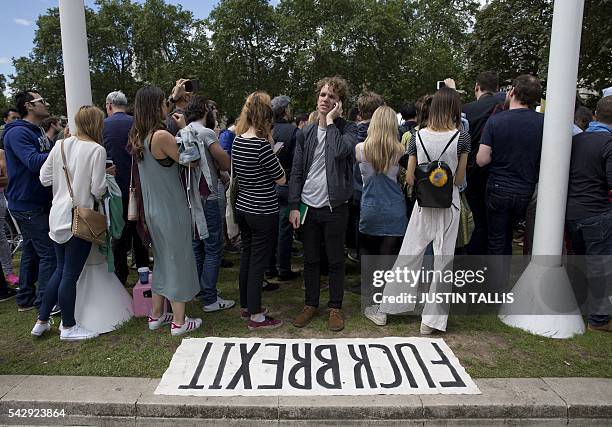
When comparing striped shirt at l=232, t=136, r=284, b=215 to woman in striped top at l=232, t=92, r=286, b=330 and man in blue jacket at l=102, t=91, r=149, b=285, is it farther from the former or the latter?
man in blue jacket at l=102, t=91, r=149, b=285

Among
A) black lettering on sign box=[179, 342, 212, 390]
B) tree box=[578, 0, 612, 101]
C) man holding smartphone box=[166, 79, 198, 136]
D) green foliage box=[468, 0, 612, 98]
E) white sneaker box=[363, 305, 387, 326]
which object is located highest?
green foliage box=[468, 0, 612, 98]

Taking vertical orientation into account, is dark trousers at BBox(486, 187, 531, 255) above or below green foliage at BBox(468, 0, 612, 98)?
below

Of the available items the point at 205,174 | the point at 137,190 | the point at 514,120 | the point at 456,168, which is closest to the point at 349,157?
the point at 456,168

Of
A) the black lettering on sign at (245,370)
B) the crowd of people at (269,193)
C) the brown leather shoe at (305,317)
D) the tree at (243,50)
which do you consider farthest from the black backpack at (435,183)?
the tree at (243,50)

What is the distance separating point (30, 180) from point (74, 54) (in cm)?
122

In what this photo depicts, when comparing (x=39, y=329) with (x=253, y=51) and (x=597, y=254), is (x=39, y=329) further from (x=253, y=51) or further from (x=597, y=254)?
(x=253, y=51)

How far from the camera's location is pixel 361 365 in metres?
3.48

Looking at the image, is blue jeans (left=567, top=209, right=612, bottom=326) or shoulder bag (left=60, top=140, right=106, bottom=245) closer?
shoulder bag (left=60, top=140, right=106, bottom=245)

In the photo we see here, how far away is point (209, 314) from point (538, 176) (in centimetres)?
323

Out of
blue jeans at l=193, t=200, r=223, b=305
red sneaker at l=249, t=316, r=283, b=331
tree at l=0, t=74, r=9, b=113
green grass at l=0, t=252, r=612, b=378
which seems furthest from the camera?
tree at l=0, t=74, r=9, b=113

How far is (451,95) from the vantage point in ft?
12.4

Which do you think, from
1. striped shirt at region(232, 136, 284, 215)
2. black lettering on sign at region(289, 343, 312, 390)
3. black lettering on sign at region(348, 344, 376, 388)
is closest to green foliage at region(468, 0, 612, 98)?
striped shirt at region(232, 136, 284, 215)

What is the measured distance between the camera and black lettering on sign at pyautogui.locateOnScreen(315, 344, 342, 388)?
3240mm

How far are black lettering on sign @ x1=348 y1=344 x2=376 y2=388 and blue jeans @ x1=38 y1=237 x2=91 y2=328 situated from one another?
2255 mm
